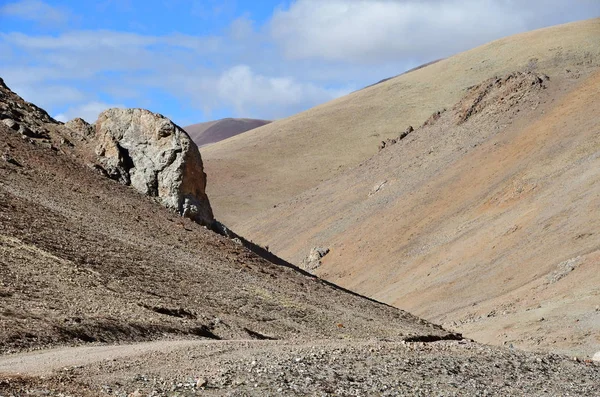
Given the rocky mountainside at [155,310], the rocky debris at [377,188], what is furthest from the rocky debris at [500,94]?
the rocky mountainside at [155,310]

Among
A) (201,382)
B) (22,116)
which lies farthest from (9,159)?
(201,382)

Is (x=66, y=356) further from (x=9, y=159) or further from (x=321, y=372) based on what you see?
(x=9, y=159)

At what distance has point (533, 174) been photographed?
159 ft

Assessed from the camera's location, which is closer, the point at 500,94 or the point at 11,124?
the point at 11,124

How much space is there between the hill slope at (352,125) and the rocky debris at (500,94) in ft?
59.3

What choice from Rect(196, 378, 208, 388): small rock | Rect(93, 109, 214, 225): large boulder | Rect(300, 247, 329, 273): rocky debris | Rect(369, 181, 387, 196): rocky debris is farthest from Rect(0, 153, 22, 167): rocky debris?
Rect(369, 181, 387, 196): rocky debris

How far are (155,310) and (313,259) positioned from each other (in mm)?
34601

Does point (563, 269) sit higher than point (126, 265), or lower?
higher

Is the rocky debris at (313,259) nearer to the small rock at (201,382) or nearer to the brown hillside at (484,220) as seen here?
the brown hillside at (484,220)

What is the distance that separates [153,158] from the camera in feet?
95.7

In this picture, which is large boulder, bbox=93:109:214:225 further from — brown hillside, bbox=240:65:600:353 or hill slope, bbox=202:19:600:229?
hill slope, bbox=202:19:600:229

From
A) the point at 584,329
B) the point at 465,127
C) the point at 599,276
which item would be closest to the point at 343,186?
the point at 465,127

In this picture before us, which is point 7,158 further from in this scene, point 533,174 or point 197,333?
point 533,174

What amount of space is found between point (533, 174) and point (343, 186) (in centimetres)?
2160
